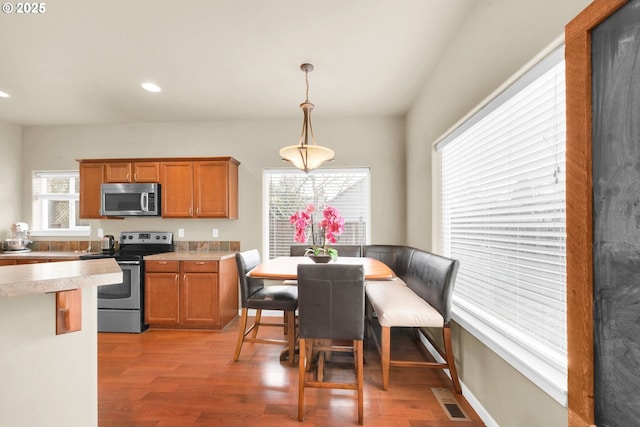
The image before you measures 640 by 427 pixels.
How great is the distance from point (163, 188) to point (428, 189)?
10.4 feet

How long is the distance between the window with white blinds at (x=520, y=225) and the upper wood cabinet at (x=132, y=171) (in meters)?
3.48

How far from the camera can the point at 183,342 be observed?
290cm

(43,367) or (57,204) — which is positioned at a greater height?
(57,204)

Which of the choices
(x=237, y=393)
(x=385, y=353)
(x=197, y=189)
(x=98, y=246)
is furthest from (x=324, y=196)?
(x=98, y=246)

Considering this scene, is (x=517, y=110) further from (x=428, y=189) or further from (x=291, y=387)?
(x=291, y=387)

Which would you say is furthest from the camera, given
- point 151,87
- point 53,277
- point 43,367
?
point 151,87

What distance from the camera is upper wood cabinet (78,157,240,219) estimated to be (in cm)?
348

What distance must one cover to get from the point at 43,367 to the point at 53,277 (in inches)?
15.6

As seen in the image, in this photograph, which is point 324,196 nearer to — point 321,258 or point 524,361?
point 321,258

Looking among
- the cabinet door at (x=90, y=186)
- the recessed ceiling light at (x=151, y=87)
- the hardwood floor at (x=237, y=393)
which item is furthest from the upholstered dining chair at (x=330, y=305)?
the cabinet door at (x=90, y=186)

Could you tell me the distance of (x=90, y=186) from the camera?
11.8 feet

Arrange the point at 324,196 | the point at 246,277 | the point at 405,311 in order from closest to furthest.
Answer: the point at 405,311, the point at 246,277, the point at 324,196

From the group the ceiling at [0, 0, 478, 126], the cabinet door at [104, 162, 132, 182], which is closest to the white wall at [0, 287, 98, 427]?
the ceiling at [0, 0, 478, 126]

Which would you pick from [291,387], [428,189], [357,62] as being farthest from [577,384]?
[357,62]
